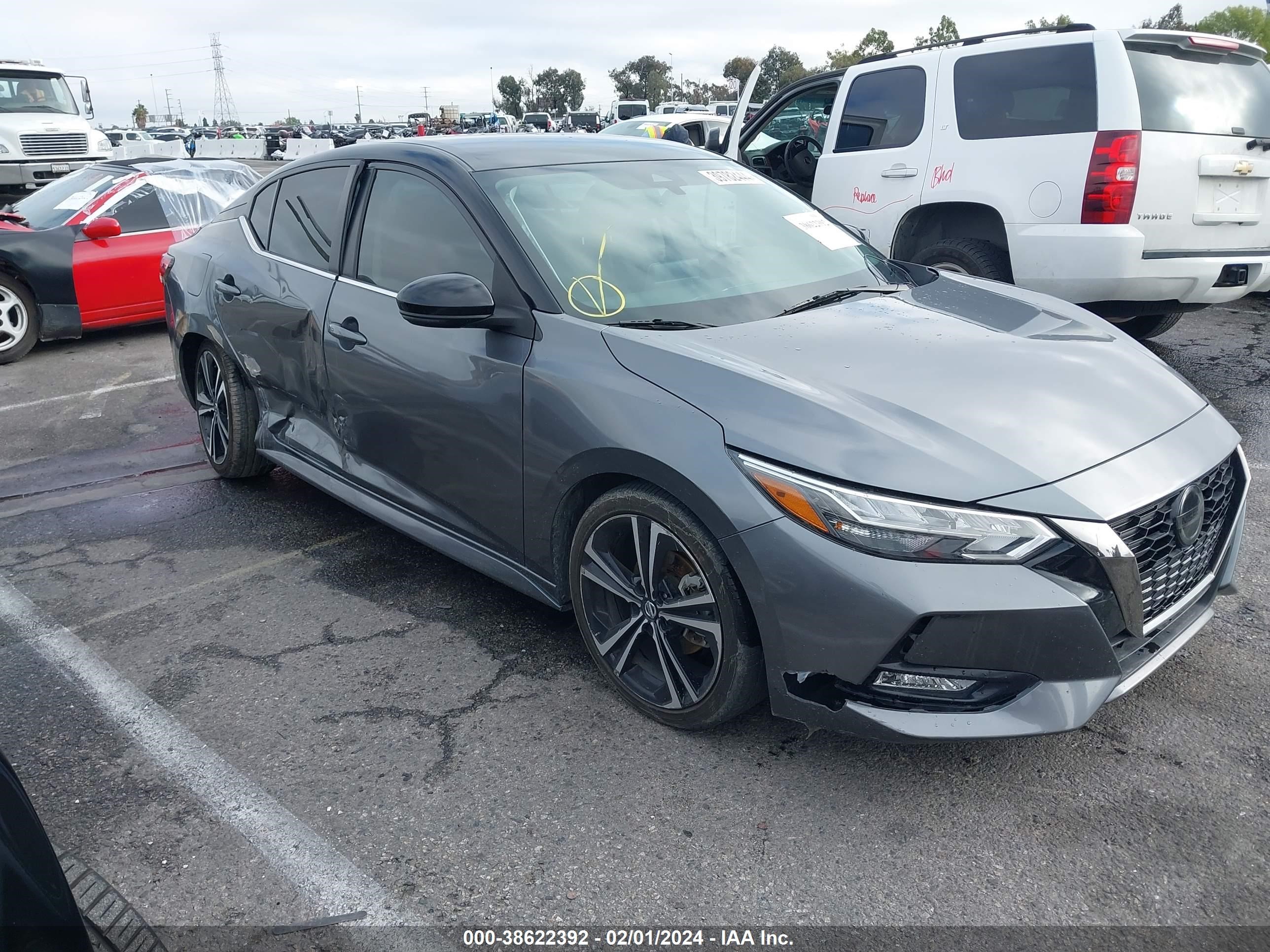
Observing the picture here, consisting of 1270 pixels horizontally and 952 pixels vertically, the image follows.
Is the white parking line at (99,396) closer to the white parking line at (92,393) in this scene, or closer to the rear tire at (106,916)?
the white parking line at (92,393)

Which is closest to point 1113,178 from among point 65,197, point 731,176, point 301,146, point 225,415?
point 731,176

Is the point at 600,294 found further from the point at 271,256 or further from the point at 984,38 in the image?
the point at 984,38

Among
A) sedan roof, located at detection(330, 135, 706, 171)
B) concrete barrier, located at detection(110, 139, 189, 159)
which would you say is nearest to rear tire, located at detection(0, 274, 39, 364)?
sedan roof, located at detection(330, 135, 706, 171)

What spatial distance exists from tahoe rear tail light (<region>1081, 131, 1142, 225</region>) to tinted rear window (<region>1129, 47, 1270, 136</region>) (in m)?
0.17

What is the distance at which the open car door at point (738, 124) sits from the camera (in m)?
8.44

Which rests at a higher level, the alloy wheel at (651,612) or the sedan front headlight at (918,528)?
the sedan front headlight at (918,528)

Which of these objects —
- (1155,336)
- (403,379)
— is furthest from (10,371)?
(1155,336)

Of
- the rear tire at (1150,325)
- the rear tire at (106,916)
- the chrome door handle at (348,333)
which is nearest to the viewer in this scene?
the rear tire at (106,916)

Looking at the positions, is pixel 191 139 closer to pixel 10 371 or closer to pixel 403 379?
pixel 10 371

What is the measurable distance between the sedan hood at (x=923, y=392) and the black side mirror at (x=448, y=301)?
436 millimetres

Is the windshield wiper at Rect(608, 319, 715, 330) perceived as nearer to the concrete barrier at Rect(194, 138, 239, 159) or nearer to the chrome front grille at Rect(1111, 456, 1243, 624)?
the chrome front grille at Rect(1111, 456, 1243, 624)

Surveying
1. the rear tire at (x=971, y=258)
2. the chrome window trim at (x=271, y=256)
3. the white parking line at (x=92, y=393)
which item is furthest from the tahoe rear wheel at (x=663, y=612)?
the white parking line at (x=92, y=393)

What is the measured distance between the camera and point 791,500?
2455mm

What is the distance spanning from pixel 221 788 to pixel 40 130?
53.3 feet
